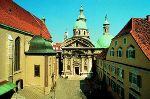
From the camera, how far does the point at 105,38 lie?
2662 inches

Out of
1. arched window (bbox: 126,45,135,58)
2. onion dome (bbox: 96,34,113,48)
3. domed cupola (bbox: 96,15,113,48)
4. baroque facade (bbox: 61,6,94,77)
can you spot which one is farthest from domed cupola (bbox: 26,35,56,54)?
domed cupola (bbox: 96,15,113,48)

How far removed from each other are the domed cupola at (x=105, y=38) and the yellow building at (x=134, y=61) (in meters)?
35.1

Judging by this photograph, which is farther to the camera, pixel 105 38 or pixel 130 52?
pixel 105 38

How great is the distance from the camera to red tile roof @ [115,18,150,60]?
68.9 ft

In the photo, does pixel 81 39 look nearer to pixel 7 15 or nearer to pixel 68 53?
pixel 68 53

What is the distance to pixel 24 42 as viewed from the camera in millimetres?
31188

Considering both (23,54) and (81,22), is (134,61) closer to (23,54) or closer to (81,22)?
(23,54)

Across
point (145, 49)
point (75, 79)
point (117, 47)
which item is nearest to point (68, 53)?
point (75, 79)

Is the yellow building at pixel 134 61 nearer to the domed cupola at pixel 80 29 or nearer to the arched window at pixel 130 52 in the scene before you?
the arched window at pixel 130 52

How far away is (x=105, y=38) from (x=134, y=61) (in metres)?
45.3

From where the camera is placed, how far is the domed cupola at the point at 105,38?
66.1 meters

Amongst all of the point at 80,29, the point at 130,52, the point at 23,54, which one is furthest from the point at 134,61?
the point at 80,29

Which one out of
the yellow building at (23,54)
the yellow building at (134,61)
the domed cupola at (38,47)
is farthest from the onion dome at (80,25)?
the yellow building at (134,61)

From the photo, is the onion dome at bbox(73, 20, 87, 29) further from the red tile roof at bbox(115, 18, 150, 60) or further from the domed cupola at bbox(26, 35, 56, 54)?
the red tile roof at bbox(115, 18, 150, 60)
